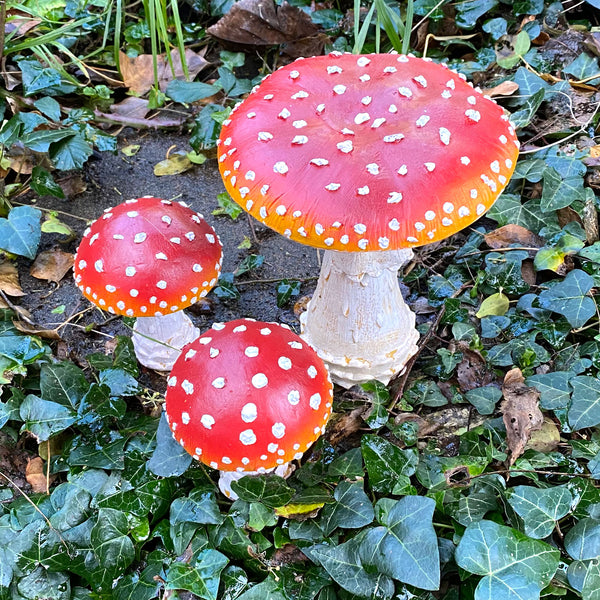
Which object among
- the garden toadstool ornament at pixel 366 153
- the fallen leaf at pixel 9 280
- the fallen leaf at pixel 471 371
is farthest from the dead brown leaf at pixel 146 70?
the fallen leaf at pixel 471 371

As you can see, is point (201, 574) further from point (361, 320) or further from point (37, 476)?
point (361, 320)

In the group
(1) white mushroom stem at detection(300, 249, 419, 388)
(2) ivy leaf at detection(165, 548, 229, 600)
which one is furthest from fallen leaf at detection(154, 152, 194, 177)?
(2) ivy leaf at detection(165, 548, 229, 600)

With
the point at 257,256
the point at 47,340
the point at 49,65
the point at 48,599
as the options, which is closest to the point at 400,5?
the point at 257,256

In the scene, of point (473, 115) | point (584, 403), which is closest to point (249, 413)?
point (473, 115)

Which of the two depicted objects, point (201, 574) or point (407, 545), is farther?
point (201, 574)

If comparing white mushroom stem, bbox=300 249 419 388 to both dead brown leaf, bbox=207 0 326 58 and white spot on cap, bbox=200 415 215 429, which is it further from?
dead brown leaf, bbox=207 0 326 58

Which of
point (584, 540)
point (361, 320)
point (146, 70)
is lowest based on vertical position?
point (584, 540)

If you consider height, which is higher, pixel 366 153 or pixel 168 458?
→ pixel 366 153

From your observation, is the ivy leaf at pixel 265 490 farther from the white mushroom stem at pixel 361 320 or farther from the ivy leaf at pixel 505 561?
the white mushroom stem at pixel 361 320
